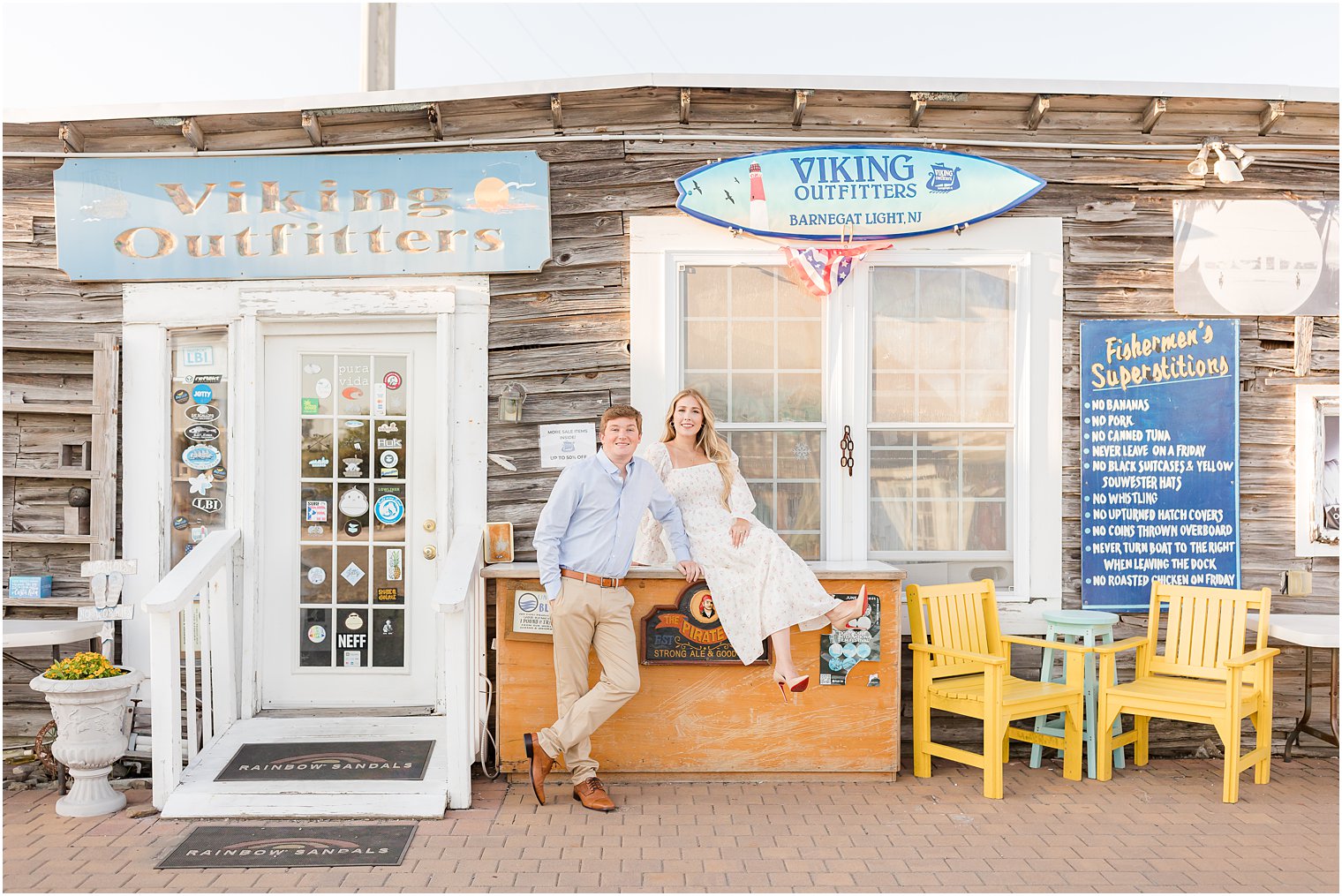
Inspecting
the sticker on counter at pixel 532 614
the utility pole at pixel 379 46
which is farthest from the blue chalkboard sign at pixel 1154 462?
the utility pole at pixel 379 46

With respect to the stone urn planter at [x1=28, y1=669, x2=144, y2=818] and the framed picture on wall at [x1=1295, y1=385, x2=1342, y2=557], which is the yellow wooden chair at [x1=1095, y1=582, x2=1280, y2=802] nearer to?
the framed picture on wall at [x1=1295, y1=385, x2=1342, y2=557]

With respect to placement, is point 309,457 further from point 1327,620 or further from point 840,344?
point 1327,620

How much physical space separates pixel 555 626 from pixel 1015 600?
2515 mm

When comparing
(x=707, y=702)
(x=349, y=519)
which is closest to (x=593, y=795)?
(x=707, y=702)

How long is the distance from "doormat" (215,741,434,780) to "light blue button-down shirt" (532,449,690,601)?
1.09m

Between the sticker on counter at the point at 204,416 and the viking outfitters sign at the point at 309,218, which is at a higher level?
the viking outfitters sign at the point at 309,218

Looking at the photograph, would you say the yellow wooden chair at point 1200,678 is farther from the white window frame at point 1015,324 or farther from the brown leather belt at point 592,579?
the brown leather belt at point 592,579

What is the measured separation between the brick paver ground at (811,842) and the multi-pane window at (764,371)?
1.52m

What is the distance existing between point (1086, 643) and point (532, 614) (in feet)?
8.99

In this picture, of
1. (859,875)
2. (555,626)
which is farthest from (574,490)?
(859,875)

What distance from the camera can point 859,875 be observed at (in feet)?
13.0

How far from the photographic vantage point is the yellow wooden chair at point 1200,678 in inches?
190

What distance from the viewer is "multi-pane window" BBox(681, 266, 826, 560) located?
18.5 ft

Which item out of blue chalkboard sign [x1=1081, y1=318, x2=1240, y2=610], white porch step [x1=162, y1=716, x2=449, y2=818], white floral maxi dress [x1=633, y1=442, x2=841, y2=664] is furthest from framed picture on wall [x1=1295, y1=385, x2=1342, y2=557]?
A: white porch step [x1=162, y1=716, x2=449, y2=818]
